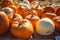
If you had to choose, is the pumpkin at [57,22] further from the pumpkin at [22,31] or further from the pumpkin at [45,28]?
the pumpkin at [22,31]

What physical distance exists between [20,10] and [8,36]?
34 cm

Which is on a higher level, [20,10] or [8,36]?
[20,10]

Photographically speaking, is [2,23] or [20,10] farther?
[20,10]

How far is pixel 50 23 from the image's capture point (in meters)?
1.04

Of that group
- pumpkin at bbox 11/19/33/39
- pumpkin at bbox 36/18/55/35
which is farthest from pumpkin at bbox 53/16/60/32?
pumpkin at bbox 11/19/33/39

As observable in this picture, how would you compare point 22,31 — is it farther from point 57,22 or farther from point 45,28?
point 57,22

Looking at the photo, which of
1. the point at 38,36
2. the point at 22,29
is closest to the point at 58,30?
the point at 38,36

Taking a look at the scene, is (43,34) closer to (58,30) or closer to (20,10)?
(58,30)

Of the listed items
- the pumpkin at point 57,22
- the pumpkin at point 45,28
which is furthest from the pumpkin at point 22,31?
the pumpkin at point 57,22

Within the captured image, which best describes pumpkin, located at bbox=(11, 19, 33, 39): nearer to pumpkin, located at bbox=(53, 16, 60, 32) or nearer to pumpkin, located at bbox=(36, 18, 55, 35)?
pumpkin, located at bbox=(36, 18, 55, 35)

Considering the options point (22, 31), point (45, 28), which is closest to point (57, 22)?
point (45, 28)

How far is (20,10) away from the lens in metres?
1.32

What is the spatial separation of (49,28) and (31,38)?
139 mm

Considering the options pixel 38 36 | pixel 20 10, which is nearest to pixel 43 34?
pixel 38 36
